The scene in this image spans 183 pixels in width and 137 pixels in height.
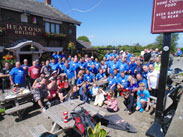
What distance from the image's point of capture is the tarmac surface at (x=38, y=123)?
3479mm

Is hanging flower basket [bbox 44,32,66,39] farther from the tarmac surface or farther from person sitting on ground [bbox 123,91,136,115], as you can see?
person sitting on ground [bbox 123,91,136,115]

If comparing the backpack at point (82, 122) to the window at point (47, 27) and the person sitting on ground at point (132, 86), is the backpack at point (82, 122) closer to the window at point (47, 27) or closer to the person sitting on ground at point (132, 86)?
the person sitting on ground at point (132, 86)

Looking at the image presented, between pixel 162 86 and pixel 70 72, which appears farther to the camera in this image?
pixel 70 72

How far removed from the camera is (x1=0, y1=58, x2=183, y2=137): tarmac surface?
3.48 meters

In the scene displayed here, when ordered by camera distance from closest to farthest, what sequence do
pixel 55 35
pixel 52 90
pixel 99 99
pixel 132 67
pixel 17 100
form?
pixel 17 100
pixel 52 90
pixel 99 99
pixel 132 67
pixel 55 35

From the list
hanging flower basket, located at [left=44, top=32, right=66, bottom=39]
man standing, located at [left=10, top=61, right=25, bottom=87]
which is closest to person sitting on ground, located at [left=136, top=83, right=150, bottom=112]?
man standing, located at [left=10, top=61, right=25, bottom=87]

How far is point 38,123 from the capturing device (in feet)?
13.2

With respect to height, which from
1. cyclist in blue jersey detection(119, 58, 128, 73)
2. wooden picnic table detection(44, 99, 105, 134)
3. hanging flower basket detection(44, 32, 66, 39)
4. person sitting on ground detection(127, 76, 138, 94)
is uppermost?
hanging flower basket detection(44, 32, 66, 39)

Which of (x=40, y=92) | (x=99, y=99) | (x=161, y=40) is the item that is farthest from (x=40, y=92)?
(x=161, y=40)

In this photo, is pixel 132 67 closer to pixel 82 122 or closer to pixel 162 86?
pixel 162 86

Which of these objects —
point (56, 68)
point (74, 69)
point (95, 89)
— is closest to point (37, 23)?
point (56, 68)

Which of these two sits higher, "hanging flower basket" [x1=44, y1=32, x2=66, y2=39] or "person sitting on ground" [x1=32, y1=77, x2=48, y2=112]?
"hanging flower basket" [x1=44, y1=32, x2=66, y2=39]

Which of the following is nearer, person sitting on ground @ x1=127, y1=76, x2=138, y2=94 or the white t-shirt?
the white t-shirt

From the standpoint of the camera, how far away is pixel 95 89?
5734 millimetres
